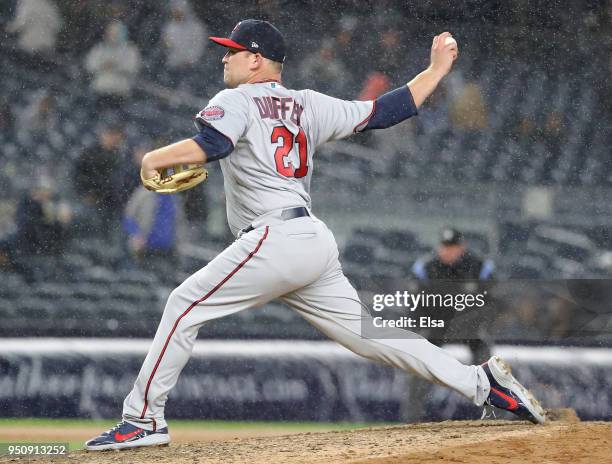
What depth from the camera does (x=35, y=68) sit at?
294 inches

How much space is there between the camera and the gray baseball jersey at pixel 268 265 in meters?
3.87

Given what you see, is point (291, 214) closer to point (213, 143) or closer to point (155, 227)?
point (213, 143)

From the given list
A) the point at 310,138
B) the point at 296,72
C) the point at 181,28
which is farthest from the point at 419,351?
the point at 181,28

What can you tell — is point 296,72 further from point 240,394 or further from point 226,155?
point 226,155

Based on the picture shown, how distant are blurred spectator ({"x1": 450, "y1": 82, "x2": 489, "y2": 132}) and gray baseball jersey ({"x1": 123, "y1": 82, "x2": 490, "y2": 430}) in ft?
11.3

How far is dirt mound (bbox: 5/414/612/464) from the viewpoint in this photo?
3471 millimetres

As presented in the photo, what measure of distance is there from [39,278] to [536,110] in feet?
11.9

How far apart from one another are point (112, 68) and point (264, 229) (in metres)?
3.82

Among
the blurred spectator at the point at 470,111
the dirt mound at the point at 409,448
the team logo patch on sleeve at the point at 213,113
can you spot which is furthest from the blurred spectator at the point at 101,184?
the team logo patch on sleeve at the point at 213,113

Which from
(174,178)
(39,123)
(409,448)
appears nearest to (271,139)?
(174,178)

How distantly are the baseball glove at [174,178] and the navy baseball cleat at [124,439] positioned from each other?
Answer: 0.90m

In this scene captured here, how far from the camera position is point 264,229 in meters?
3.90

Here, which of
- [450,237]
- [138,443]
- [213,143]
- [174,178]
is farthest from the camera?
[450,237]

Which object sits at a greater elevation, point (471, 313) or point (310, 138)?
point (310, 138)
